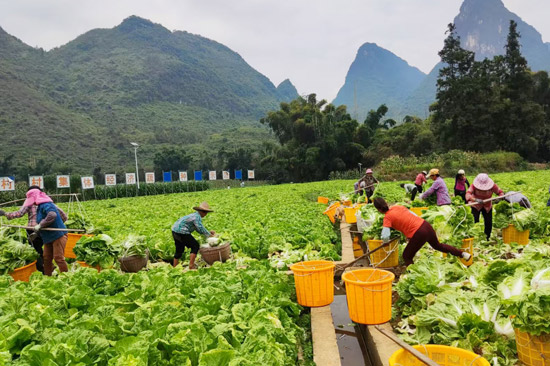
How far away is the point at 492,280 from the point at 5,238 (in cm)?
838

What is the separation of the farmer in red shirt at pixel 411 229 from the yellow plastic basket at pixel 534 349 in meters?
2.63

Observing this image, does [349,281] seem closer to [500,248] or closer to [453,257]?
[453,257]

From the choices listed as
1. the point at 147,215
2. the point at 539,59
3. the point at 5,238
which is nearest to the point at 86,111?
the point at 147,215

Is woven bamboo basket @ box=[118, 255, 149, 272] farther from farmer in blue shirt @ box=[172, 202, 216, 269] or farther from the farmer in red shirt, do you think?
the farmer in red shirt

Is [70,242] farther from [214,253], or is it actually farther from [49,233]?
[214,253]

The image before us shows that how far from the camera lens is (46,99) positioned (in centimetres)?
8844

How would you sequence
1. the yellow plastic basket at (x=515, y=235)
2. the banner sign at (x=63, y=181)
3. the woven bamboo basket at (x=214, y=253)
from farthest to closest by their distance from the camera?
the banner sign at (x=63, y=181)
the yellow plastic basket at (x=515, y=235)
the woven bamboo basket at (x=214, y=253)

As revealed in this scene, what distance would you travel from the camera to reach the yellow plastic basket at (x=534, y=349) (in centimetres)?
322

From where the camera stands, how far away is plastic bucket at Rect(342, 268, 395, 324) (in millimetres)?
4414

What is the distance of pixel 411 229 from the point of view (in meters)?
6.05

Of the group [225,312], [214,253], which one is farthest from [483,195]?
[225,312]

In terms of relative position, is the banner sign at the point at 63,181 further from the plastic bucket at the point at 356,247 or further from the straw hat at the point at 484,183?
the straw hat at the point at 484,183

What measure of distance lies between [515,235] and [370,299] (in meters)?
5.03

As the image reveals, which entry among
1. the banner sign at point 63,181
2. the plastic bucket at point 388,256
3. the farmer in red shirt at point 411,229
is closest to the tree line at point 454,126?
the banner sign at point 63,181
